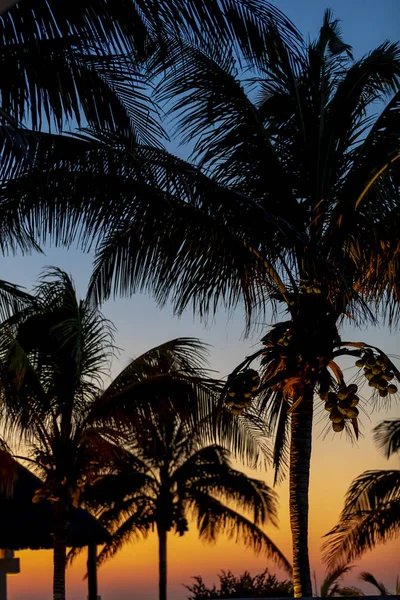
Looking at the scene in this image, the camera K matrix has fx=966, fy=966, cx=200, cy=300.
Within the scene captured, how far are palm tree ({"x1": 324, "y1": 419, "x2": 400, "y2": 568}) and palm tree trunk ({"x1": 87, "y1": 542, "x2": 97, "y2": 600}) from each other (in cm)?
798

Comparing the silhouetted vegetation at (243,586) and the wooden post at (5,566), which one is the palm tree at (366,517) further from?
the wooden post at (5,566)

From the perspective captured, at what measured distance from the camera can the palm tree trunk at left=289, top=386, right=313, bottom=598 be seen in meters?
7.40

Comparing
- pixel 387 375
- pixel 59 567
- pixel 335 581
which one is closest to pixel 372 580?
pixel 335 581

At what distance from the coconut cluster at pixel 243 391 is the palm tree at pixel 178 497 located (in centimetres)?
1751

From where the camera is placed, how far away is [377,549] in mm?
19219

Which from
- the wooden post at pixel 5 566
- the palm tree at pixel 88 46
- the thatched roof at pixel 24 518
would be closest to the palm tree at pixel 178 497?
the wooden post at pixel 5 566

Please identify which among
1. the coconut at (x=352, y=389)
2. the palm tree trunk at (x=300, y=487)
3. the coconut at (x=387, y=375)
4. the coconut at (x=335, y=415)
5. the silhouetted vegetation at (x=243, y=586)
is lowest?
the silhouetted vegetation at (x=243, y=586)

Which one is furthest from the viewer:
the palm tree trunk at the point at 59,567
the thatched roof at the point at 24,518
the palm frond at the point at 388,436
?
the palm frond at the point at 388,436

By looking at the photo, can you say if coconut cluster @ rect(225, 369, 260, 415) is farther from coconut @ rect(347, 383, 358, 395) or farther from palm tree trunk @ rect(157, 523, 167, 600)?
palm tree trunk @ rect(157, 523, 167, 600)

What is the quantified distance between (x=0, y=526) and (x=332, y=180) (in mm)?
9806

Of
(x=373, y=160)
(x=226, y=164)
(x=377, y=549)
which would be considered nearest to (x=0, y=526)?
(x=377, y=549)

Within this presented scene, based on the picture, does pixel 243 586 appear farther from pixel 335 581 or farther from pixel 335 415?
pixel 335 415

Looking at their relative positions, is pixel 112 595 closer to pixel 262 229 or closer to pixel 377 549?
pixel 377 549

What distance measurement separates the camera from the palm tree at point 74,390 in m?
13.1
